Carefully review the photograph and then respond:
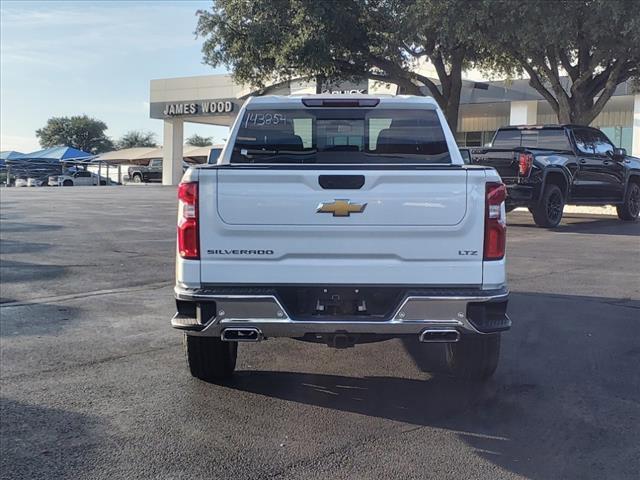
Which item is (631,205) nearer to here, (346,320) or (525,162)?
(525,162)

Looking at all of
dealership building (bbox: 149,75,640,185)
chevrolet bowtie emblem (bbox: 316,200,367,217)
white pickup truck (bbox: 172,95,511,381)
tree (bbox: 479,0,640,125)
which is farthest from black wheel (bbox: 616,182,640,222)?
chevrolet bowtie emblem (bbox: 316,200,367,217)

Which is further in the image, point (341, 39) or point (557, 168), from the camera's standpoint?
point (341, 39)

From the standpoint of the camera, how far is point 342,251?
4.25 meters

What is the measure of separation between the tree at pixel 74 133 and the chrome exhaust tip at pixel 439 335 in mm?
94298

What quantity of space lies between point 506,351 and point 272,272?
2778mm

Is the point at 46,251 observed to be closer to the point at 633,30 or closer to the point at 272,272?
the point at 272,272

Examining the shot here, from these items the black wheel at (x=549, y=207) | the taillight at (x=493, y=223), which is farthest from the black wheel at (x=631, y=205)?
the taillight at (x=493, y=223)

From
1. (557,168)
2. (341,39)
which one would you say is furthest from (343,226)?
(341,39)

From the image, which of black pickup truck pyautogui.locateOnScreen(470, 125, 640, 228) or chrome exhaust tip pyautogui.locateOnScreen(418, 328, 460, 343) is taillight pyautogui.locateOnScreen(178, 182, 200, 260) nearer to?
chrome exhaust tip pyautogui.locateOnScreen(418, 328, 460, 343)

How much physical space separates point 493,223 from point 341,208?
0.94 metres

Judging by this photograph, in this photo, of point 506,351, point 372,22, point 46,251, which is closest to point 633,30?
point 372,22

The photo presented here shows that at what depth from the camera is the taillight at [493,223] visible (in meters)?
4.23

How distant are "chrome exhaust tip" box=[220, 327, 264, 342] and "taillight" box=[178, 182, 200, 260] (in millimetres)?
→ 493

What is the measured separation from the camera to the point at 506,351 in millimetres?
6086
